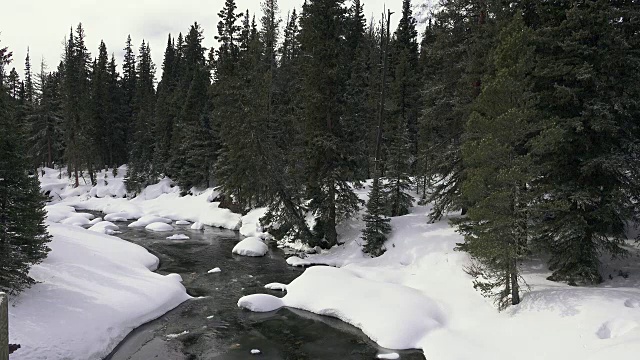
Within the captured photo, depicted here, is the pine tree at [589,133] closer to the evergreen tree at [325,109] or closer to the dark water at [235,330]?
the dark water at [235,330]

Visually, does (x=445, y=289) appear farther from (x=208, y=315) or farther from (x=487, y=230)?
(x=208, y=315)

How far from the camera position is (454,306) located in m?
14.9

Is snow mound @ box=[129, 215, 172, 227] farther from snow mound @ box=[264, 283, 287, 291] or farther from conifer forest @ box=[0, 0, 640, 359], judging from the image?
snow mound @ box=[264, 283, 287, 291]

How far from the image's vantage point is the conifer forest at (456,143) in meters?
13.1

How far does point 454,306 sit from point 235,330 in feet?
25.9

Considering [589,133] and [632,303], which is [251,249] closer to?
[589,133]

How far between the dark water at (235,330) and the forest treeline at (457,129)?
5.20m

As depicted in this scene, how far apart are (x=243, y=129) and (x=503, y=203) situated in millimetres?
15963

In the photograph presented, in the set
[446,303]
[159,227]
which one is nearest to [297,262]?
[446,303]

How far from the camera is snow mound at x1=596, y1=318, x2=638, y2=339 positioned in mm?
10593

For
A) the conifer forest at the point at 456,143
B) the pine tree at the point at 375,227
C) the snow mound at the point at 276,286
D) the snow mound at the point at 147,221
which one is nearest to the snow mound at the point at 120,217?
the snow mound at the point at 147,221

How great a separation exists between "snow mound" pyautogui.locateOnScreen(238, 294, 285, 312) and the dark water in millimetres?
280

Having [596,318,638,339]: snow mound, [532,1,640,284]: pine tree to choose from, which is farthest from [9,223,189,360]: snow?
[532,1,640,284]: pine tree

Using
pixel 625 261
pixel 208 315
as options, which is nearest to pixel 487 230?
pixel 625 261
